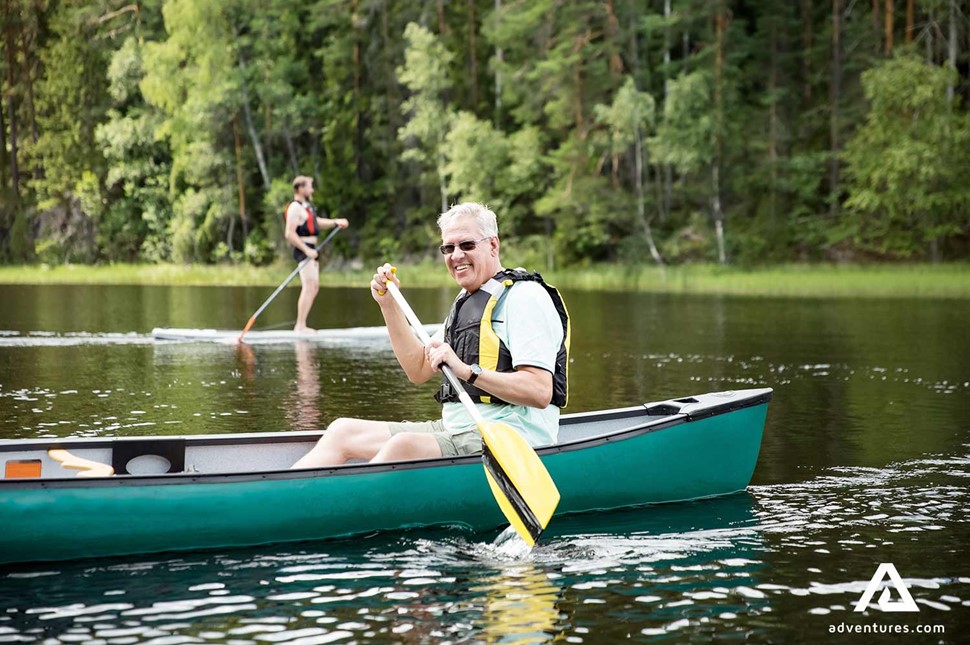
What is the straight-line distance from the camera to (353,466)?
613 centimetres

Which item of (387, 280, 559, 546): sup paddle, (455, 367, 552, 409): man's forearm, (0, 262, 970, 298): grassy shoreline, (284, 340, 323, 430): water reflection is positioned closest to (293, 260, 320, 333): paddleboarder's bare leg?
(284, 340, 323, 430): water reflection

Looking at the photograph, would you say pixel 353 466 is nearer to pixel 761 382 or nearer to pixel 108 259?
pixel 761 382

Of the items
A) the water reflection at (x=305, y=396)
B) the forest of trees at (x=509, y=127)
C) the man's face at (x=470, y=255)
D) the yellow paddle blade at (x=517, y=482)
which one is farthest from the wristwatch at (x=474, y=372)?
the forest of trees at (x=509, y=127)

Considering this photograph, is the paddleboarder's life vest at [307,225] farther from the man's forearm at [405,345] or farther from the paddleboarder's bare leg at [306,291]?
the man's forearm at [405,345]

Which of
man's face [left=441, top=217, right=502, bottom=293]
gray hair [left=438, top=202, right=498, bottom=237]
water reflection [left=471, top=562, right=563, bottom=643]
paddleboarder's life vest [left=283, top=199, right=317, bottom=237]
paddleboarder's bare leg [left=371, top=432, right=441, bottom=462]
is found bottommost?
water reflection [left=471, top=562, right=563, bottom=643]

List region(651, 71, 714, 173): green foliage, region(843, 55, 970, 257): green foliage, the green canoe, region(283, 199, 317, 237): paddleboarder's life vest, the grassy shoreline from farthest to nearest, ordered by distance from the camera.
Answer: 1. region(651, 71, 714, 173): green foliage
2. region(843, 55, 970, 257): green foliage
3. the grassy shoreline
4. region(283, 199, 317, 237): paddleboarder's life vest
5. the green canoe

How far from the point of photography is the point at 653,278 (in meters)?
35.1

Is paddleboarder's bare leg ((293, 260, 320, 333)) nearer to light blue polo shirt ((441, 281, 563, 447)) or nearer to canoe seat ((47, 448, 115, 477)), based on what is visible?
canoe seat ((47, 448, 115, 477))

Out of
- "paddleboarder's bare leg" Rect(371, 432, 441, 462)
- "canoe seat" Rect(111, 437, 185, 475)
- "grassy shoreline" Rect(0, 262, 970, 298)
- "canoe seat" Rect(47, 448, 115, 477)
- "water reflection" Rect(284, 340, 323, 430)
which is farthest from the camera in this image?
"grassy shoreline" Rect(0, 262, 970, 298)

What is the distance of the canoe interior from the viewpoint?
6672 mm

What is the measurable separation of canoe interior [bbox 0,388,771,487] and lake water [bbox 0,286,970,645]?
499mm

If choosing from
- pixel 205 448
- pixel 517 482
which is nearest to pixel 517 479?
pixel 517 482

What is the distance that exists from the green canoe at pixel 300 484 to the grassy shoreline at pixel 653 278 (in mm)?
21337

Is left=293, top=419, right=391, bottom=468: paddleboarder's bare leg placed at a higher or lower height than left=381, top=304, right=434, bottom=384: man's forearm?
lower
